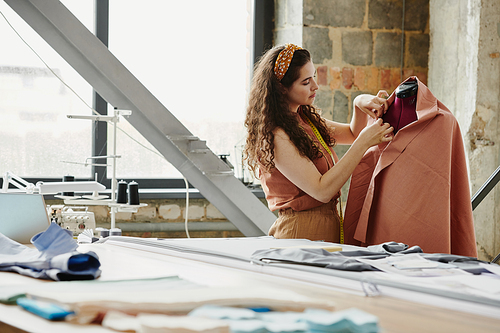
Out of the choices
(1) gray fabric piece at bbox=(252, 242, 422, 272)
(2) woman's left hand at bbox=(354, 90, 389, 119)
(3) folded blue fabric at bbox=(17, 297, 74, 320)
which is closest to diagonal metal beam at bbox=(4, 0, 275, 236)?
(2) woman's left hand at bbox=(354, 90, 389, 119)

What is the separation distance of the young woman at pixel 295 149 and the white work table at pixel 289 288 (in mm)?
860

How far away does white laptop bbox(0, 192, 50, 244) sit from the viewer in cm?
150

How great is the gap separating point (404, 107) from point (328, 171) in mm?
391

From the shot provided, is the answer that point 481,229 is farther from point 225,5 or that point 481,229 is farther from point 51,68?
point 51,68

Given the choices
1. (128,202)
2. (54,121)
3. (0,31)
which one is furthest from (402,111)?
(0,31)

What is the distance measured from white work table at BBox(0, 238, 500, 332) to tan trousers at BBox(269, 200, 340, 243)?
84 cm

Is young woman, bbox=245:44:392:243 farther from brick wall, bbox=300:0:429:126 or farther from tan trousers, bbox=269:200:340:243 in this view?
brick wall, bbox=300:0:429:126

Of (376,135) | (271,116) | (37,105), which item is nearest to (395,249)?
(376,135)

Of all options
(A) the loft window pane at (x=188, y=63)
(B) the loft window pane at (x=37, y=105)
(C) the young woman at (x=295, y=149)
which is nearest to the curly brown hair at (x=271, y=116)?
(C) the young woman at (x=295, y=149)

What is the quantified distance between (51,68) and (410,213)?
8.68ft

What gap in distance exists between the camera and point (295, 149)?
6.53 feet

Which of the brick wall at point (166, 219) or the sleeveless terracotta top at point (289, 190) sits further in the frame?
the brick wall at point (166, 219)

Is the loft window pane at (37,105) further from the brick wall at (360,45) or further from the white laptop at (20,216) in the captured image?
the white laptop at (20,216)

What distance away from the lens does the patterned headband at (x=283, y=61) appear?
6.82 ft
